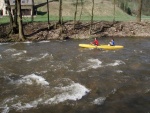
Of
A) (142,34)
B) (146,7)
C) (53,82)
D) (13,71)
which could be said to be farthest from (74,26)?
(146,7)

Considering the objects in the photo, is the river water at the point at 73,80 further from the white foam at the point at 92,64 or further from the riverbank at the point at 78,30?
the riverbank at the point at 78,30

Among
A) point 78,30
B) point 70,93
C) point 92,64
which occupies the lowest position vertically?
point 70,93

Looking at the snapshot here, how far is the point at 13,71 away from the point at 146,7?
86865 mm

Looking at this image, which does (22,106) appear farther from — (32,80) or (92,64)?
(92,64)

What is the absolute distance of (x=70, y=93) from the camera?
621 inches

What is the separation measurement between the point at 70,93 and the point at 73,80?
2.50 metres

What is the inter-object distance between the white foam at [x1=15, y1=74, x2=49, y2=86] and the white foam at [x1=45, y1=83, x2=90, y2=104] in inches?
62.0

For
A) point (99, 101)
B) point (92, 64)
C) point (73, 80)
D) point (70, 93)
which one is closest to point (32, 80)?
point (73, 80)

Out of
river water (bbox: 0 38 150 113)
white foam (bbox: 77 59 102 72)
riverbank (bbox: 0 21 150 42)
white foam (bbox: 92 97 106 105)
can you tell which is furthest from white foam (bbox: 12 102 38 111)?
riverbank (bbox: 0 21 150 42)

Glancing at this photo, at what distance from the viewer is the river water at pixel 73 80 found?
14.2 meters

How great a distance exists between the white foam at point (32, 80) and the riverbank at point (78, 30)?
51.7 ft

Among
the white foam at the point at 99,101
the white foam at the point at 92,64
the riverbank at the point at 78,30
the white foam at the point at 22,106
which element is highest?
the riverbank at the point at 78,30

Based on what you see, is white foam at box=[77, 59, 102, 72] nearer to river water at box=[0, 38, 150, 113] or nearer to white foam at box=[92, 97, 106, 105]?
river water at box=[0, 38, 150, 113]

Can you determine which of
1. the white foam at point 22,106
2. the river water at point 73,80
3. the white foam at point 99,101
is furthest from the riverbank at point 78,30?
the white foam at point 99,101
